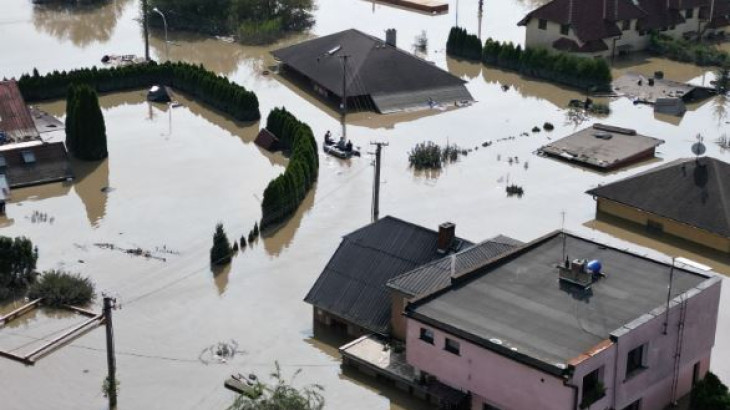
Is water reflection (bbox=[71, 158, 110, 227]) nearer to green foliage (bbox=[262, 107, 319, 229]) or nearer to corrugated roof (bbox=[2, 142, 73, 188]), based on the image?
corrugated roof (bbox=[2, 142, 73, 188])

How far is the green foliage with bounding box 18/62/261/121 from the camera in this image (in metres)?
56.9

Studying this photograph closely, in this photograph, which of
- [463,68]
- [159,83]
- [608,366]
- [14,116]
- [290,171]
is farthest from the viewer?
[463,68]

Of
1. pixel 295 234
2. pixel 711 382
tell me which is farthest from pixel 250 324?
pixel 711 382

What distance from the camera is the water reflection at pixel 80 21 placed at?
253 feet

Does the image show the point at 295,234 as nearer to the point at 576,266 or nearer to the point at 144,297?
the point at 144,297

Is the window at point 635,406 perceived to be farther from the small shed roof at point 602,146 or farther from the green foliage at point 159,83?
the green foliage at point 159,83

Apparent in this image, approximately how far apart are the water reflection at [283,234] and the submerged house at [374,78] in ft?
45.5

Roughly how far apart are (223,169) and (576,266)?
2209cm

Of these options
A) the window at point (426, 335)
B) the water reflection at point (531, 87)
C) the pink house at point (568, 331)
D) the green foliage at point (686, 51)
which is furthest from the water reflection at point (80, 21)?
the window at point (426, 335)

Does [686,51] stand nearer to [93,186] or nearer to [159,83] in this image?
[159,83]

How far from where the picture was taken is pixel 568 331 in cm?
2883

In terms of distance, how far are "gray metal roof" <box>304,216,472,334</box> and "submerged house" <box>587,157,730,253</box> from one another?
11.1 meters

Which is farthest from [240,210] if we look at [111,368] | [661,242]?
[661,242]

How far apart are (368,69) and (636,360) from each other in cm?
3287
